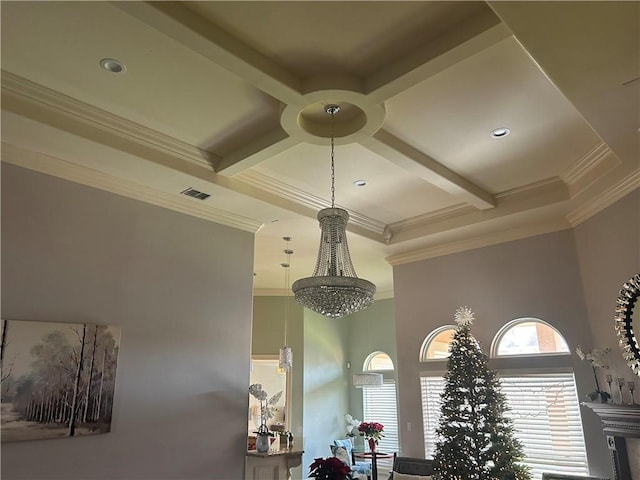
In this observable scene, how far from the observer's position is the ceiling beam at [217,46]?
8.58ft

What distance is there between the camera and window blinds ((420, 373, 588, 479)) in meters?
5.03

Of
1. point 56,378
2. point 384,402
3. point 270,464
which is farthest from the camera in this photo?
point 384,402

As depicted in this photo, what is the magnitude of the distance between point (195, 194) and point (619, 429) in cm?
484

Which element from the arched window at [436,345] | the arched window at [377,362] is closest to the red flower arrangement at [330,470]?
the arched window at [436,345]

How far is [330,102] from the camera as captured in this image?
3.56 meters

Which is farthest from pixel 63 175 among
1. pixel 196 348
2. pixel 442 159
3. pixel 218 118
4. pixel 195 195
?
pixel 442 159

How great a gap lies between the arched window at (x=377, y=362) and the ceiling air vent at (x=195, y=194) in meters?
6.53

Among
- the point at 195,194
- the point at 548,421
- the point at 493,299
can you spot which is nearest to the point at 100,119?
the point at 195,194

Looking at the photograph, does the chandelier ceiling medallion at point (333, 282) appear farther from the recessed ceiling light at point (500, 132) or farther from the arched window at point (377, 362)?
the arched window at point (377, 362)

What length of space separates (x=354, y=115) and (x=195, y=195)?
6.69 feet

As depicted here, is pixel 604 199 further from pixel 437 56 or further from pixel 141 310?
pixel 141 310

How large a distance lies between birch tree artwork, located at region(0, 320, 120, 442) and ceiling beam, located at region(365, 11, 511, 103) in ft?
10.5

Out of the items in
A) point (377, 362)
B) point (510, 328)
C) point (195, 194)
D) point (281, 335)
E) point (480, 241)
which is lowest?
point (377, 362)

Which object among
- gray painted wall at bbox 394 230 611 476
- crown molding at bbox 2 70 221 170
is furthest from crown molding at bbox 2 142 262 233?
gray painted wall at bbox 394 230 611 476
